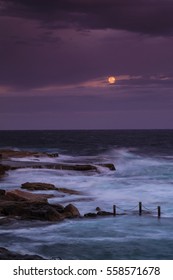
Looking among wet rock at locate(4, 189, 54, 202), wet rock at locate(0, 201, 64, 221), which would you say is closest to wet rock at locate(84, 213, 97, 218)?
wet rock at locate(0, 201, 64, 221)

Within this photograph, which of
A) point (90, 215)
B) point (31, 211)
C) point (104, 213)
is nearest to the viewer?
point (31, 211)

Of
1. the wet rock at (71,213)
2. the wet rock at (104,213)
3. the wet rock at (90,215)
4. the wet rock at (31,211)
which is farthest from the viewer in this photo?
the wet rock at (104,213)

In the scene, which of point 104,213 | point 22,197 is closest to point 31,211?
point 22,197

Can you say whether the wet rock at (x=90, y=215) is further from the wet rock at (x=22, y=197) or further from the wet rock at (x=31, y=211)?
the wet rock at (x=22, y=197)

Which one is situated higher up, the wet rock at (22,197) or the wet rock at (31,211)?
the wet rock at (22,197)

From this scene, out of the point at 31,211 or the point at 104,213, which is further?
the point at 104,213

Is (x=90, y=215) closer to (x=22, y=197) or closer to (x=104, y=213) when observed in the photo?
(x=104, y=213)

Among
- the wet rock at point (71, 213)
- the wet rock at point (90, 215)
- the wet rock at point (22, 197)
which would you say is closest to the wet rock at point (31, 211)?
the wet rock at point (71, 213)

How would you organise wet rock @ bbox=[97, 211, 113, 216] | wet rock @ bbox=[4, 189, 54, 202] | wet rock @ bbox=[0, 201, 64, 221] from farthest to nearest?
wet rock @ bbox=[4, 189, 54, 202] → wet rock @ bbox=[97, 211, 113, 216] → wet rock @ bbox=[0, 201, 64, 221]

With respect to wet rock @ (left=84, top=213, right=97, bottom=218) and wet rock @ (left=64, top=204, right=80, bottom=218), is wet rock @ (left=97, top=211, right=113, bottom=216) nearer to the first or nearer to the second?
wet rock @ (left=84, top=213, right=97, bottom=218)

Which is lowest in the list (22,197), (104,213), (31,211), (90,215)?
(90,215)

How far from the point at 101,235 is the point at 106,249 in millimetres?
2415
